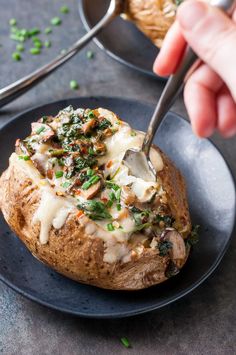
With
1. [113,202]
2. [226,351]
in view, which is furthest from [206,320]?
[113,202]

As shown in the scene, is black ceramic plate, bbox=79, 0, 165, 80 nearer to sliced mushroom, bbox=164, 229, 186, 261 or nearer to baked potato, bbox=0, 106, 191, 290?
baked potato, bbox=0, 106, 191, 290

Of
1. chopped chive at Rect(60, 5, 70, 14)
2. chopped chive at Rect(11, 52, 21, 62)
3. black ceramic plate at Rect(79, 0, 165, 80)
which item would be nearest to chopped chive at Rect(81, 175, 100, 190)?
black ceramic plate at Rect(79, 0, 165, 80)

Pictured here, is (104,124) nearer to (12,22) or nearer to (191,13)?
(191,13)

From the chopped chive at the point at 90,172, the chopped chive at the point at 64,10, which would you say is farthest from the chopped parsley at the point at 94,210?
the chopped chive at the point at 64,10

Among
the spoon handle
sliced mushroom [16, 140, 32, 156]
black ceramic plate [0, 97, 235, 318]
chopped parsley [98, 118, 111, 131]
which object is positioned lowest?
black ceramic plate [0, 97, 235, 318]

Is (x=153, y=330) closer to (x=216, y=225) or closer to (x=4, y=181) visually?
(x=216, y=225)

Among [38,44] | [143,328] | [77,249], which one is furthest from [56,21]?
[143,328]
